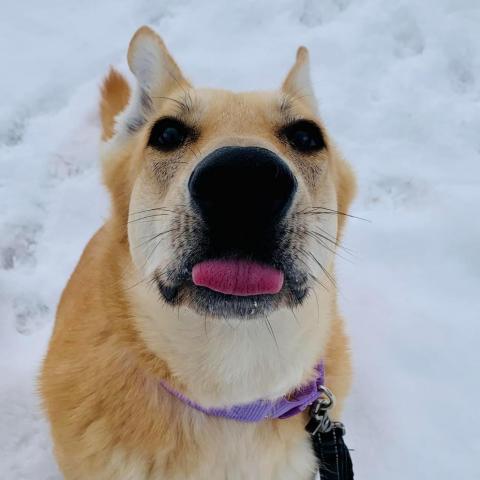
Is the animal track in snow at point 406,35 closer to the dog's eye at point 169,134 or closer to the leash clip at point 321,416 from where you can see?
the dog's eye at point 169,134

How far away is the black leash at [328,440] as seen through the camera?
2.25m

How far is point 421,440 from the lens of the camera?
3.01 meters

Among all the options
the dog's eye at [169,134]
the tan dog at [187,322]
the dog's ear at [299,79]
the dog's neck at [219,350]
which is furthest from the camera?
the dog's ear at [299,79]

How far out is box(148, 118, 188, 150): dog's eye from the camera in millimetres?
2234

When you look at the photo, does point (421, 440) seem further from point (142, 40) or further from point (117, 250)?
point (142, 40)

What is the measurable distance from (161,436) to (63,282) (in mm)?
1895

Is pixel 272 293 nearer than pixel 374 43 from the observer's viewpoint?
Yes

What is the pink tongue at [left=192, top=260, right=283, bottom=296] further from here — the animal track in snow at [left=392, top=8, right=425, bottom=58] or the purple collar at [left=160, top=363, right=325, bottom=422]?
the animal track in snow at [left=392, top=8, right=425, bottom=58]

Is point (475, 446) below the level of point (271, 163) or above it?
below

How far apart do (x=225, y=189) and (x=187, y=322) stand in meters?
0.73

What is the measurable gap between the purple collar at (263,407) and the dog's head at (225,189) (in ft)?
1.57

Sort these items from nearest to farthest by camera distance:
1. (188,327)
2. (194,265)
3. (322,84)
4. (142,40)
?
(194,265) < (188,327) < (142,40) < (322,84)

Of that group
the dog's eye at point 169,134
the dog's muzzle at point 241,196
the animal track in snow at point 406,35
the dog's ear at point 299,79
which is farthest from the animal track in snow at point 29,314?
the animal track in snow at point 406,35

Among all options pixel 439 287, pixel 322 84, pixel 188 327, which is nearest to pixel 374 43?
pixel 322 84
